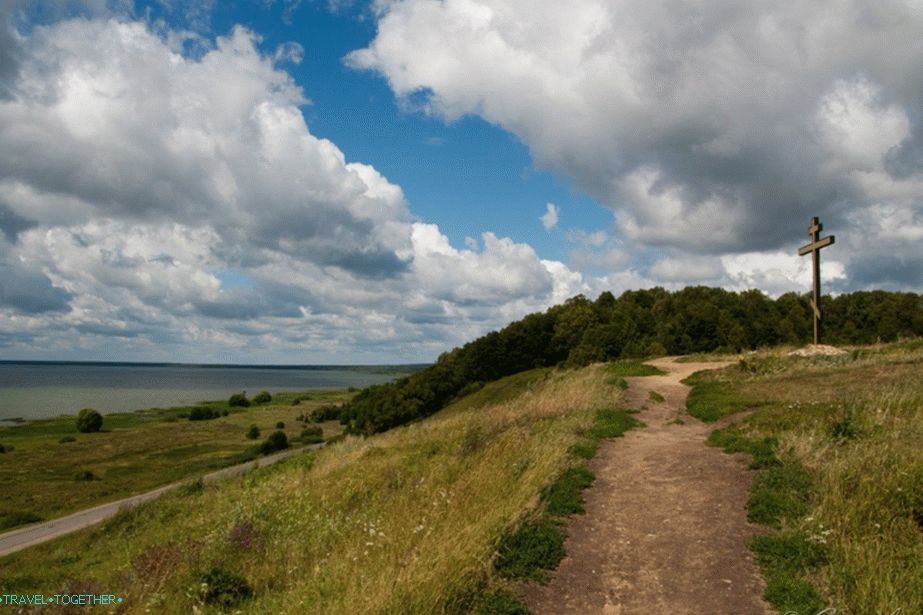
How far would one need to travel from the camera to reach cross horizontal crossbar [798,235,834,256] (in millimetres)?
23750

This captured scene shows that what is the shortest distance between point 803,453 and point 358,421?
8883 centimetres

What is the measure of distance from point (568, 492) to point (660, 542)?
6.06 feet

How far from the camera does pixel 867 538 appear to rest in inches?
240

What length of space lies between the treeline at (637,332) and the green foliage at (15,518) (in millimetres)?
43439

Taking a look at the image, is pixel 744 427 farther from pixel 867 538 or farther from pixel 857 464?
pixel 867 538

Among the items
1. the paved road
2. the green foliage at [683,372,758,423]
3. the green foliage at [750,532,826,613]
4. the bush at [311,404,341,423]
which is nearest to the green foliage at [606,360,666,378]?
the green foliage at [683,372,758,423]

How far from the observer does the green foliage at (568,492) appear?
26.3 ft

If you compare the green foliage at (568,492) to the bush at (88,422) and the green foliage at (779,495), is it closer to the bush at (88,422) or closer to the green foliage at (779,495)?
the green foliage at (779,495)

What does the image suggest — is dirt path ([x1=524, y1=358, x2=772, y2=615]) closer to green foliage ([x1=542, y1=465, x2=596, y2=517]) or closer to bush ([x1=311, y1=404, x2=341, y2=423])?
green foliage ([x1=542, y1=465, x2=596, y2=517])

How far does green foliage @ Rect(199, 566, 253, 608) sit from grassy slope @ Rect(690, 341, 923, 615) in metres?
6.83

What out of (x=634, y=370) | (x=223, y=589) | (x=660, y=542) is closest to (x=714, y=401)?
(x=660, y=542)

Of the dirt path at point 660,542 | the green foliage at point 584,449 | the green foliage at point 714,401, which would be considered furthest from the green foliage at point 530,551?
the green foliage at point 714,401

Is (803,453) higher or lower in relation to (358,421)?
higher

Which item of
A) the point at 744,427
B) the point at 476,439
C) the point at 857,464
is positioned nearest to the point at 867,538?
the point at 857,464
